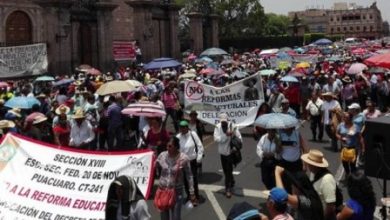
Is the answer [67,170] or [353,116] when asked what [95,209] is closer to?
[67,170]

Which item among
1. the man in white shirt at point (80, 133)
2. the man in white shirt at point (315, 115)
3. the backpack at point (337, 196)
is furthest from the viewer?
the man in white shirt at point (315, 115)

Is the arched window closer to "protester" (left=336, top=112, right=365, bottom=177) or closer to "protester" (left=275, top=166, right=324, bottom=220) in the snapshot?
"protester" (left=336, top=112, right=365, bottom=177)

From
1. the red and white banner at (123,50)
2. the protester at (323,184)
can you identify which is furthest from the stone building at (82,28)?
the protester at (323,184)

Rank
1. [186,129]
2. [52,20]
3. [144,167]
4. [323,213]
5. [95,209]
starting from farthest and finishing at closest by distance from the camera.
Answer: [52,20]
[186,129]
[144,167]
[95,209]
[323,213]

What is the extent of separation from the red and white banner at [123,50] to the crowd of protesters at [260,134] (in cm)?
819

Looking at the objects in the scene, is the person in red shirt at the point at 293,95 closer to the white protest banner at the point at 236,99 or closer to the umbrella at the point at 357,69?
the white protest banner at the point at 236,99

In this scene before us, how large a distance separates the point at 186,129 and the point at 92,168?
2.22m

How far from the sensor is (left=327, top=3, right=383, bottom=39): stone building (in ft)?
605

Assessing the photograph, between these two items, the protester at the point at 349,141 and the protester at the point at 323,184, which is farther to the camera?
the protester at the point at 349,141

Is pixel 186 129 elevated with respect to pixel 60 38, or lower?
lower

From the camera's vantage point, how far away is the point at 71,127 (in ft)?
37.4

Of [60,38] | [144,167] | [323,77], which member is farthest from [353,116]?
[60,38]

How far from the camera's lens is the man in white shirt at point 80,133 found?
11.0 metres

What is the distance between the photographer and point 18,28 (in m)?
32.8
